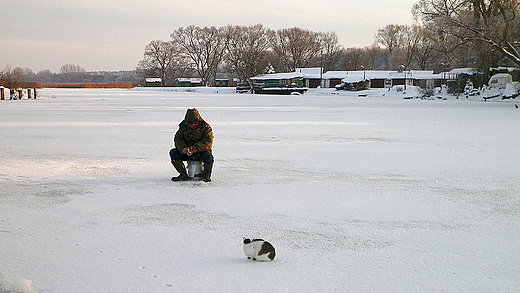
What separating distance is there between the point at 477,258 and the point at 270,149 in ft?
26.7

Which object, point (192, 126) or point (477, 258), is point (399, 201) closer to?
point (477, 258)

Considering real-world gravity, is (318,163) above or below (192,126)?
below

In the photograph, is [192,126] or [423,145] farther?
[423,145]

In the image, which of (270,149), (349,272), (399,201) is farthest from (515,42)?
(349,272)

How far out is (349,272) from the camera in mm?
4512

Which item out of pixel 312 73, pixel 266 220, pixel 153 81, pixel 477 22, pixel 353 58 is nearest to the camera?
pixel 266 220

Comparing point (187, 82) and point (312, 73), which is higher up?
point (312, 73)

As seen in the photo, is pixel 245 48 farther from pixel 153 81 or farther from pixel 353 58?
pixel 353 58

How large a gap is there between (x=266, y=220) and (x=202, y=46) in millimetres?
127309

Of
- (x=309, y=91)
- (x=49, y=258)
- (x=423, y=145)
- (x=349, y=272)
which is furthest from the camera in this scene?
(x=309, y=91)

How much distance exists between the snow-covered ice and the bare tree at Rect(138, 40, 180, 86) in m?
119

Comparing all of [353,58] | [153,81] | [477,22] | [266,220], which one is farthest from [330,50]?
[266,220]

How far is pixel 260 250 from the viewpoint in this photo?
473cm

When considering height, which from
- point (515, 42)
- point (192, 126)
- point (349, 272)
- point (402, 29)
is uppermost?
point (402, 29)
